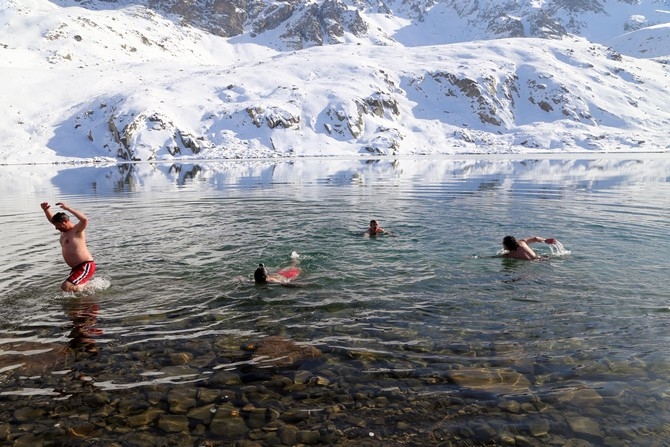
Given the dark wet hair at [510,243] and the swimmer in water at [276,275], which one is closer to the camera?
the swimmer in water at [276,275]

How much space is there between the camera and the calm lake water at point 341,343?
5.94 m

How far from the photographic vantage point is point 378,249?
15297 mm

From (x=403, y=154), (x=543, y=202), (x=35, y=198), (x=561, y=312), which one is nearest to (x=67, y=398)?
(x=561, y=312)

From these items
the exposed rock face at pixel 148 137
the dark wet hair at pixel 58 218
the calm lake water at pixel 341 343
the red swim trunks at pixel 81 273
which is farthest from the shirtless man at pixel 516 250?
the exposed rock face at pixel 148 137

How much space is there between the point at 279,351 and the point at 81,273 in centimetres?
613

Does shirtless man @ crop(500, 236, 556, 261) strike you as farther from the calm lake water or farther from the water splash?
the water splash

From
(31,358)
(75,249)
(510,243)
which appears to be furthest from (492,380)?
(75,249)

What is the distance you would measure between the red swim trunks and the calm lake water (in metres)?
0.32

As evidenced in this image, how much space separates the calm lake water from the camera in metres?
5.94

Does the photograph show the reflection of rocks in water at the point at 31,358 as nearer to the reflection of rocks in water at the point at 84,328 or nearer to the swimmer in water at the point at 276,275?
the reflection of rocks in water at the point at 84,328

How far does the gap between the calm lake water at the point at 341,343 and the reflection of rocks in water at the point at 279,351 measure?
42 mm

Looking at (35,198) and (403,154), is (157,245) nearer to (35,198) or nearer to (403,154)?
(35,198)

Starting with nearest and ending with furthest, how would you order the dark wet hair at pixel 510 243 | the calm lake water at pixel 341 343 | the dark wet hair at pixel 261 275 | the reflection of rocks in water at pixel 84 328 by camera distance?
the calm lake water at pixel 341 343
the reflection of rocks in water at pixel 84 328
the dark wet hair at pixel 261 275
the dark wet hair at pixel 510 243

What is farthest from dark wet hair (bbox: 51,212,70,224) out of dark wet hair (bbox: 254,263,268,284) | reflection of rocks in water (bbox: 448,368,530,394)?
reflection of rocks in water (bbox: 448,368,530,394)
